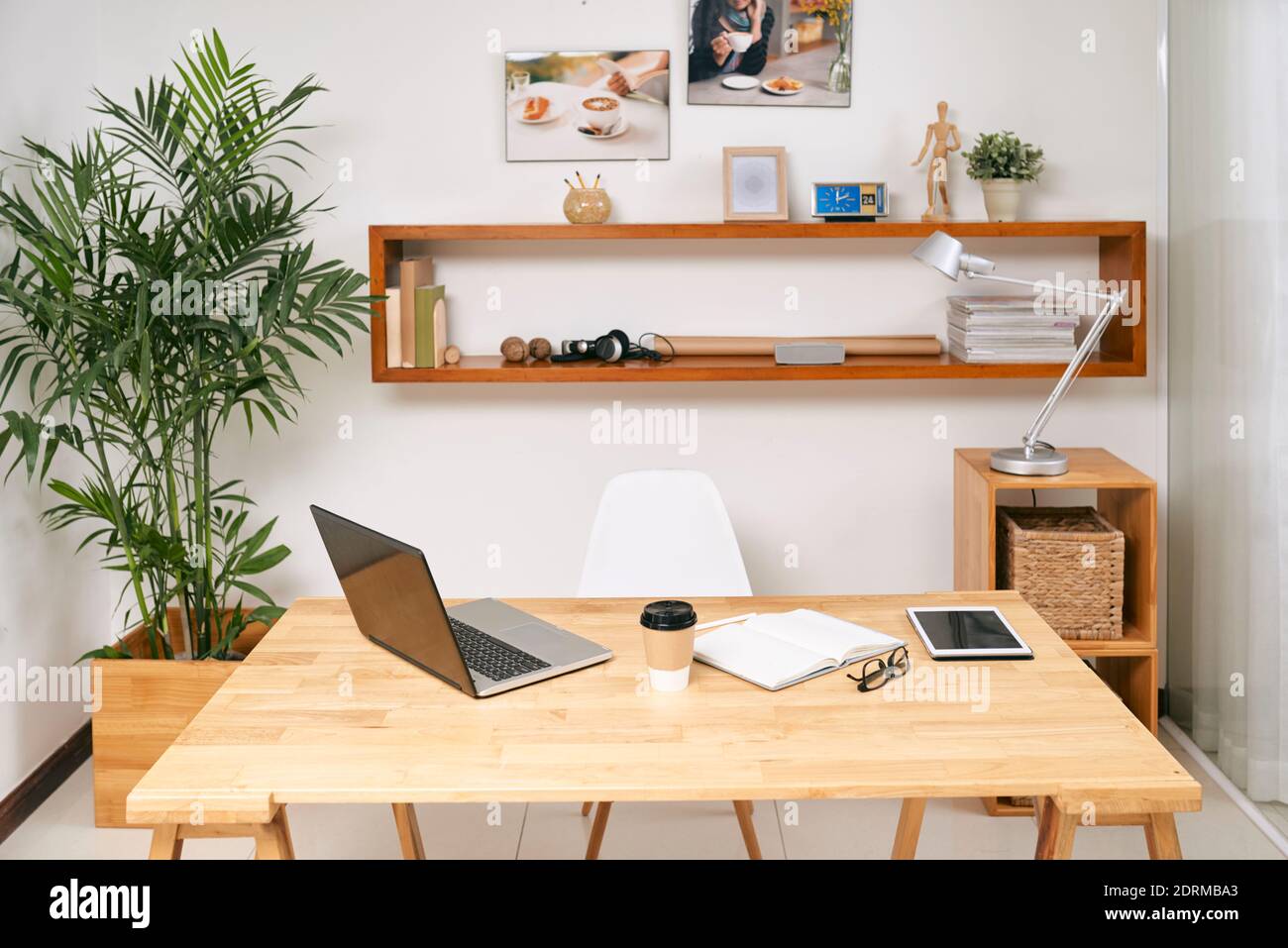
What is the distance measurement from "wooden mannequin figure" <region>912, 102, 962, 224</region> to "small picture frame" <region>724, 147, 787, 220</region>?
1.25 feet

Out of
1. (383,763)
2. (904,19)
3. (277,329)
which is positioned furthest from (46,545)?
(904,19)

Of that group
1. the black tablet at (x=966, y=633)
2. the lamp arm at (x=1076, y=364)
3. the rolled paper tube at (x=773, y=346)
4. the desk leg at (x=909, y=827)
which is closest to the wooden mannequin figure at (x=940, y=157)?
the rolled paper tube at (x=773, y=346)

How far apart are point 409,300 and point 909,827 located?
A: 6.21 ft

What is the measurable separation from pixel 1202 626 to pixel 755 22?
199cm

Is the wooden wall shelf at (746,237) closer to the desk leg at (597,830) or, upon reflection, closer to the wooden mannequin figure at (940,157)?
the wooden mannequin figure at (940,157)

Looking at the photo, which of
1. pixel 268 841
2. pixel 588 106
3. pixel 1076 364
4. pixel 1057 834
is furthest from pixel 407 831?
pixel 588 106

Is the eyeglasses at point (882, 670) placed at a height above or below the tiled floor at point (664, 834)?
above

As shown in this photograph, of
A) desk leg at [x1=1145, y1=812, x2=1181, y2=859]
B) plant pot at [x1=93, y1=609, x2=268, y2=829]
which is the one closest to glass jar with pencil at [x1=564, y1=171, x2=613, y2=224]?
plant pot at [x1=93, y1=609, x2=268, y2=829]

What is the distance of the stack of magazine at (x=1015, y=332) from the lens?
11.4ft

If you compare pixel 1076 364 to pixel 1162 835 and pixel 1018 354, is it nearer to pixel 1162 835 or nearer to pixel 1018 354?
pixel 1018 354

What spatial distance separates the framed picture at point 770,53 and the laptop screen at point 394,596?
192 centimetres

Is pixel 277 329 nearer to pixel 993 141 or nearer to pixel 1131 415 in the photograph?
pixel 993 141

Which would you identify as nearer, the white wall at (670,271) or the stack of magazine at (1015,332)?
the stack of magazine at (1015,332)
